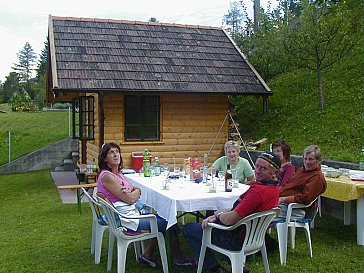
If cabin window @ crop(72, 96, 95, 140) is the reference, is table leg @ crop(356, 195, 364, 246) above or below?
below

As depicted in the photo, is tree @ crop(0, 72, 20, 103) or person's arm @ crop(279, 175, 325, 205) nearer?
person's arm @ crop(279, 175, 325, 205)

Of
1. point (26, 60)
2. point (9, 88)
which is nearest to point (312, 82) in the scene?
point (9, 88)

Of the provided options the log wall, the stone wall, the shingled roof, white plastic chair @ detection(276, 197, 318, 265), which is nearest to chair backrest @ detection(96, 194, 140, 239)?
white plastic chair @ detection(276, 197, 318, 265)

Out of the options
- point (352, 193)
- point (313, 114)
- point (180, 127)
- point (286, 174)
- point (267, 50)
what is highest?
point (267, 50)

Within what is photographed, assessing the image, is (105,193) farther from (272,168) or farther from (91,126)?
(91,126)

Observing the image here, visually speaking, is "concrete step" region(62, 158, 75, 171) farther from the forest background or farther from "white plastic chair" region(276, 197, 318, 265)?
"white plastic chair" region(276, 197, 318, 265)

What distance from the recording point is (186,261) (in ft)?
16.0

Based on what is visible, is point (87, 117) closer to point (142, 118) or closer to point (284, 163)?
point (142, 118)

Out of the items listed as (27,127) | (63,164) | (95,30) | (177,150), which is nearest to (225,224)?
(177,150)

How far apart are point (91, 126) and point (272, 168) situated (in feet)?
25.7

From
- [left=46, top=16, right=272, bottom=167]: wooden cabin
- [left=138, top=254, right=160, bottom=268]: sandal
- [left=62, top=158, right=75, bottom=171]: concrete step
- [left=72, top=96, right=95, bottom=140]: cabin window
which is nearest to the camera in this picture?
[left=138, top=254, right=160, bottom=268]: sandal

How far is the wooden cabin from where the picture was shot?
1017 cm

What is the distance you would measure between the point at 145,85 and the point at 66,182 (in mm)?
3695

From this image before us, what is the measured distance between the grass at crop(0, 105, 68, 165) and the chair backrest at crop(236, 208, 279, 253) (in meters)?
13.2
